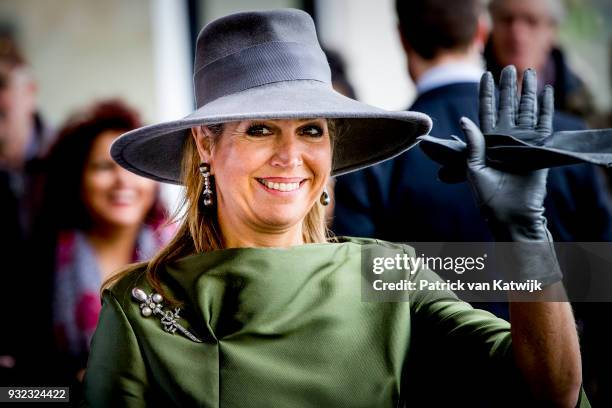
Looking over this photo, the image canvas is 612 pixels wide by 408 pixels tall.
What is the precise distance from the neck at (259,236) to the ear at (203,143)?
0.15 meters

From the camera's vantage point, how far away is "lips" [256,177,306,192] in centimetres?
197

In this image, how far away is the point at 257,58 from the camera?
201 cm

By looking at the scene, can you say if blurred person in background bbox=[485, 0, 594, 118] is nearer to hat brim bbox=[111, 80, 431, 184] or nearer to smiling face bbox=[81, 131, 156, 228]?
hat brim bbox=[111, 80, 431, 184]

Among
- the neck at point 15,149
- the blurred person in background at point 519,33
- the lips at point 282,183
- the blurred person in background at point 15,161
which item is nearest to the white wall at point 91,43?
the blurred person in background at point 15,161

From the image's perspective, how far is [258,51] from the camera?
2006 mm

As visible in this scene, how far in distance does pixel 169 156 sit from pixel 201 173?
19 centimetres

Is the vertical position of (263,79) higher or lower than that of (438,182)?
higher

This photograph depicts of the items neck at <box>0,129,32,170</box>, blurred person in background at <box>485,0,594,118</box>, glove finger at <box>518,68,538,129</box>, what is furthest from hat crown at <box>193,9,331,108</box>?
neck at <box>0,129,32,170</box>

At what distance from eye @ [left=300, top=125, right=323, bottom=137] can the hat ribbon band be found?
11 cm

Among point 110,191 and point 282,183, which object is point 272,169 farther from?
point 110,191

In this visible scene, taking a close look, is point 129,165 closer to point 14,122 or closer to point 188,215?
point 188,215

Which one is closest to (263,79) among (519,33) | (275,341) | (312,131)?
(312,131)

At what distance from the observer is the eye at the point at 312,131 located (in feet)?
6.53

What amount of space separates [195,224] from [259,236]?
15 centimetres
